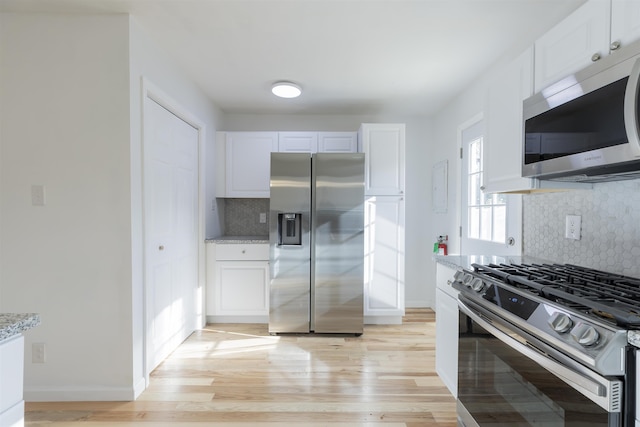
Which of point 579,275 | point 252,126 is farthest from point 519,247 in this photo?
point 252,126

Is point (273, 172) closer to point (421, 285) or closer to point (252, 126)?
point (252, 126)

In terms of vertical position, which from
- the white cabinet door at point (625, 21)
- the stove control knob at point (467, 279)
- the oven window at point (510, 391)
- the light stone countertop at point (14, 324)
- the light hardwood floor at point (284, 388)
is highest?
the white cabinet door at point (625, 21)

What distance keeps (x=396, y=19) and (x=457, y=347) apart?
200 cm

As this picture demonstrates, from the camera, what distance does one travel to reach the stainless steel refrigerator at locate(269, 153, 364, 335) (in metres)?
3.15

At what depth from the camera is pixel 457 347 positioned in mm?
1857

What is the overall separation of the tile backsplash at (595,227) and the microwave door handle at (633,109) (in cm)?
62

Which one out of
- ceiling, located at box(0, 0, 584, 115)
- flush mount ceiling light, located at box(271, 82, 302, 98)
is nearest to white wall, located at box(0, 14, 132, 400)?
ceiling, located at box(0, 0, 584, 115)

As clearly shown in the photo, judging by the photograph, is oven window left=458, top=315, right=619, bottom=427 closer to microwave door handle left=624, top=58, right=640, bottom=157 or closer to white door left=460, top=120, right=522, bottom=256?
microwave door handle left=624, top=58, right=640, bottom=157

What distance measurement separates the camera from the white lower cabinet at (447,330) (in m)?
1.91

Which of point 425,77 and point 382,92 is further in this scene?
point 382,92

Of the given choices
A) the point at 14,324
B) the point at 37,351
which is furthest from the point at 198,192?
the point at 14,324

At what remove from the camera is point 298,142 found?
12.2 ft

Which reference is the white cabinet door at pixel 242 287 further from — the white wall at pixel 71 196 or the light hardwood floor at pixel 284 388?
the white wall at pixel 71 196

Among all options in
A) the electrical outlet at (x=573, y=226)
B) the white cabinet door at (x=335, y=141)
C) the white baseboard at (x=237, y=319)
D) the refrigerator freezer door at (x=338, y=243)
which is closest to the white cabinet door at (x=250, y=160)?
the white cabinet door at (x=335, y=141)
